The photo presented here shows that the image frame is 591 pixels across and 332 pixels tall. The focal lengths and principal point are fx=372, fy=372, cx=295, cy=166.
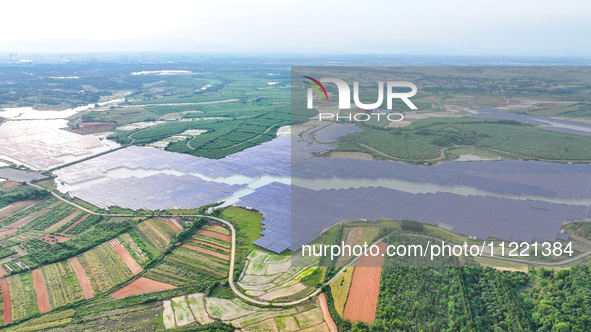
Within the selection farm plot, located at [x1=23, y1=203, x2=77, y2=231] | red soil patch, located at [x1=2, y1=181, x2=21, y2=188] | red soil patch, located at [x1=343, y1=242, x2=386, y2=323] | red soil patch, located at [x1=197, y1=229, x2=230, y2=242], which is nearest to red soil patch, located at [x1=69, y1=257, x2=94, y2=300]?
farm plot, located at [x1=23, y1=203, x2=77, y2=231]

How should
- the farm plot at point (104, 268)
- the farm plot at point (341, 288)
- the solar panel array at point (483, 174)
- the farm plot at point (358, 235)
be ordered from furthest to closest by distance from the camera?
the solar panel array at point (483, 174) < the farm plot at point (358, 235) < the farm plot at point (104, 268) < the farm plot at point (341, 288)

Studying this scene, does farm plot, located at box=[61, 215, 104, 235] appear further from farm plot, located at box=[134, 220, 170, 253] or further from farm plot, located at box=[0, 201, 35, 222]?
farm plot, located at box=[0, 201, 35, 222]

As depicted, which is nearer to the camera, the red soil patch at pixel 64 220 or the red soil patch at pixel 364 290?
the red soil patch at pixel 364 290

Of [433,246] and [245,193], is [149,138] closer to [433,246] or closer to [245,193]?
[245,193]

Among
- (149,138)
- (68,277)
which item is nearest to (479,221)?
(68,277)

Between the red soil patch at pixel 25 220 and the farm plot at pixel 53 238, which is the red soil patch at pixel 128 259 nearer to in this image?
the farm plot at pixel 53 238

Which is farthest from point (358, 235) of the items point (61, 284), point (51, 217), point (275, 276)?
point (51, 217)

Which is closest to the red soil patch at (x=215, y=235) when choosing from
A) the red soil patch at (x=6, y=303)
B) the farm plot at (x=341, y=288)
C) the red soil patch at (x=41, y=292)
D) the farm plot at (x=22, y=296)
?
the farm plot at (x=341, y=288)

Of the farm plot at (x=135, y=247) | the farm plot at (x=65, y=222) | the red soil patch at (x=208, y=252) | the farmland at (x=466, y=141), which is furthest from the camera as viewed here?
the farmland at (x=466, y=141)
